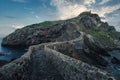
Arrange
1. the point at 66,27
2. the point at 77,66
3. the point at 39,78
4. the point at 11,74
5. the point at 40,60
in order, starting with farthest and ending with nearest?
the point at 66,27, the point at 40,60, the point at 39,78, the point at 11,74, the point at 77,66

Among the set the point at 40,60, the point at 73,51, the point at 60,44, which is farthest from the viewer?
the point at 73,51

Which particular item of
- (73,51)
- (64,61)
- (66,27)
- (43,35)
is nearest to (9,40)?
(43,35)

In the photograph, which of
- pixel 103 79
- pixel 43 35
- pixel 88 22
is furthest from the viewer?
pixel 88 22

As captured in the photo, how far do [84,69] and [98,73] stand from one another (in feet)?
7.50

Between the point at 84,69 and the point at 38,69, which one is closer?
the point at 84,69

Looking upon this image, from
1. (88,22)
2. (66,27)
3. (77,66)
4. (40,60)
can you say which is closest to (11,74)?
(77,66)

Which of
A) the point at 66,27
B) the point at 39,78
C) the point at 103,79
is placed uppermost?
the point at 66,27

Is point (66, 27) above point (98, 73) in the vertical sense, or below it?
above

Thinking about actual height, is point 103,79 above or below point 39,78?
above

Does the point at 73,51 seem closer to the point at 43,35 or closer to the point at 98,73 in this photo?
the point at 98,73

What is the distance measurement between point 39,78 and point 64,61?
4.88 metres

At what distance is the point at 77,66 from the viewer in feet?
73.9

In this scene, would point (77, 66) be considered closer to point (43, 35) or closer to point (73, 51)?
point (73, 51)

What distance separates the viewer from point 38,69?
33.9 m
